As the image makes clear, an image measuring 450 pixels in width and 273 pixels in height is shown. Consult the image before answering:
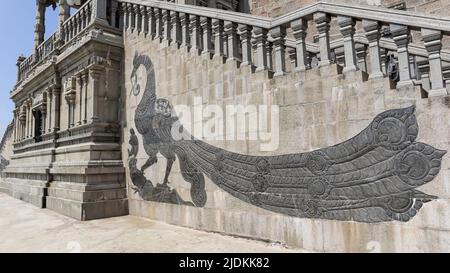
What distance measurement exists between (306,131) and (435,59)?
6.01ft

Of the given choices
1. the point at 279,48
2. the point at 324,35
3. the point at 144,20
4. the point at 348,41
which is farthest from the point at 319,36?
the point at 144,20

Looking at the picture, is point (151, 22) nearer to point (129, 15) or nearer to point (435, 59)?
point (129, 15)

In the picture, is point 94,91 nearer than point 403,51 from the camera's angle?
No

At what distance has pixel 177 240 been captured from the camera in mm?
5371

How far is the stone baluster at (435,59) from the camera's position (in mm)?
3534

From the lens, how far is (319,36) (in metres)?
4.61

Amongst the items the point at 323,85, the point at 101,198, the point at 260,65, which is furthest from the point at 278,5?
the point at 101,198

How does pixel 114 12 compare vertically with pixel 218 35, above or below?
above

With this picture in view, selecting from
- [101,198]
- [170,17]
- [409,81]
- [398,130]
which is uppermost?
[170,17]

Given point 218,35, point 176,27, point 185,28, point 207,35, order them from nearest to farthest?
point 218,35 < point 207,35 < point 185,28 < point 176,27

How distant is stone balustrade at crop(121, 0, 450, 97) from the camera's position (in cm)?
375

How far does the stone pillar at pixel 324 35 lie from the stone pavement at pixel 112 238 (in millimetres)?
2925
